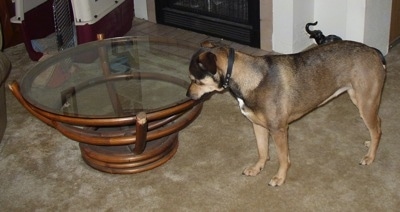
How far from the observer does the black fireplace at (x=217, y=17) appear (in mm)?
4105

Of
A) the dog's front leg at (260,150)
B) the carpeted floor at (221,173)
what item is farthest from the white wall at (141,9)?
the dog's front leg at (260,150)

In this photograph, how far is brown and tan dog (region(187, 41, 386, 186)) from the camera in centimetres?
239

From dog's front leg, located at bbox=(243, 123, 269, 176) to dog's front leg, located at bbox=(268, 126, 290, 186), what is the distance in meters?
0.13

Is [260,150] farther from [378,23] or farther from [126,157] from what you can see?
[378,23]

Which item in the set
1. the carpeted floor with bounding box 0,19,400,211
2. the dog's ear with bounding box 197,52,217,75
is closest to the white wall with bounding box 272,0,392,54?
the carpeted floor with bounding box 0,19,400,211

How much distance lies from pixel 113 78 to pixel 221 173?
2.75 ft

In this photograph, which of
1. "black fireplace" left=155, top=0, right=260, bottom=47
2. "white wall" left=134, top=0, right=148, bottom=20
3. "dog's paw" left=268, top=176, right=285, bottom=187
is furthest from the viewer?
"white wall" left=134, top=0, right=148, bottom=20

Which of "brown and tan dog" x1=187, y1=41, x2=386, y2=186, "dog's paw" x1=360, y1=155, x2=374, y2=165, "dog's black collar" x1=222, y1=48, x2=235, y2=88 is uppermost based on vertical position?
"dog's black collar" x1=222, y1=48, x2=235, y2=88

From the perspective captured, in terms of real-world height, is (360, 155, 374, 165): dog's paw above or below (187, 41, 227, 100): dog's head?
below

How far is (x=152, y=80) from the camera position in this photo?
3051 millimetres

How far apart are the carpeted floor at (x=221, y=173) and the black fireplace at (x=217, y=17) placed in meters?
0.94

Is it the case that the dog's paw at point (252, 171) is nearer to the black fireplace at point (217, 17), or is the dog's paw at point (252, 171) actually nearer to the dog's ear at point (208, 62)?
the dog's ear at point (208, 62)

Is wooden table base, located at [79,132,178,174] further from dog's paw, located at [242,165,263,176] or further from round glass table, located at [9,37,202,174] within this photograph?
dog's paw, located at [242,165,263,176]

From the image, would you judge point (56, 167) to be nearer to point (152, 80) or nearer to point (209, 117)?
point (152, 80)
